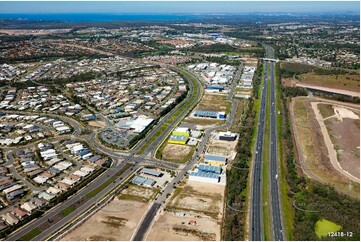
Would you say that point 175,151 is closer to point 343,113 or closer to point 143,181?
point 143,181

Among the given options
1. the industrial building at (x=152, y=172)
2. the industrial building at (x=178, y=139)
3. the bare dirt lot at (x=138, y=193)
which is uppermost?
the industrial building at (x=178, y=139)

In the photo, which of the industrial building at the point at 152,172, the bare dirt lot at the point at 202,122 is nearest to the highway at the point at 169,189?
the bare dirt lot at the point at 202,122

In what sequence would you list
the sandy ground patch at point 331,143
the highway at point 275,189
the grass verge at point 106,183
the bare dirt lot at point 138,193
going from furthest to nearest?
1. the sandy ground patch at point 331,143
2. the grass verge at point 106,183
3. the bare dirt lot at point 138,193
4. the highway at point 275,189

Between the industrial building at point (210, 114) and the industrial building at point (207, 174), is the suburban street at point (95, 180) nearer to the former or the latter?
the industrial building at point (207, 174)

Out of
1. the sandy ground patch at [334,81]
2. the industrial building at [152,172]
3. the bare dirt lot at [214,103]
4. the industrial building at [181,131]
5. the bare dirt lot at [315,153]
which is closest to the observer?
the bare dirt lot at [315,153]

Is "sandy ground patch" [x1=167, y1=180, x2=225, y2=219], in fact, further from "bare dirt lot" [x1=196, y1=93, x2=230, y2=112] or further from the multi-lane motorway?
"bare dirt lot" [x1=196, y1=93, x2=230, y2=112]

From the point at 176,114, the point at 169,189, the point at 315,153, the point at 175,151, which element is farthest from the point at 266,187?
the point at 176,114
